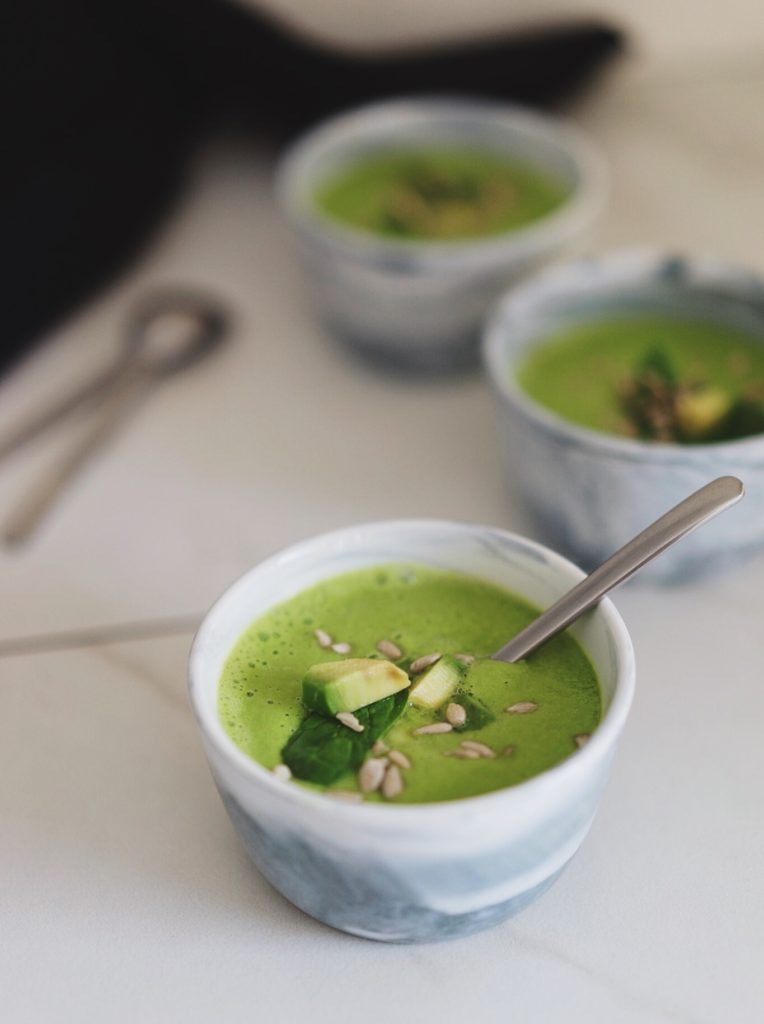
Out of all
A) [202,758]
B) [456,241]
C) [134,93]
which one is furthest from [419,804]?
[134,93]

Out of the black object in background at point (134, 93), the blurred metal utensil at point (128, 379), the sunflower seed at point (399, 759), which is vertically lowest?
the blurred metal utensil at point (128, 379)

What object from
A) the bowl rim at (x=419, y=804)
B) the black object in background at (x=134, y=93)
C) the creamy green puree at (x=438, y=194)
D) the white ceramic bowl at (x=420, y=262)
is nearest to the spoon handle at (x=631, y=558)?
the bowl rim at (x=419, y=804)

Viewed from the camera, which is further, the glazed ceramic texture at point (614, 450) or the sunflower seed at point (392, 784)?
the glazed ceramic texture at point (614, 450)

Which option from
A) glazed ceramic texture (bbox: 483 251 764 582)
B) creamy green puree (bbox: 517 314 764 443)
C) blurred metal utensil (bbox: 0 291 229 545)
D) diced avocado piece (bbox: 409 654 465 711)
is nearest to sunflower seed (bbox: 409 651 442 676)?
diced avocado piece (bbox: 409 654 465 711)

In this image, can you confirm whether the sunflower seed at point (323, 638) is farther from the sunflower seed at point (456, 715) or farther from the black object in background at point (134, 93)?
the black object in background at point (134, 93)

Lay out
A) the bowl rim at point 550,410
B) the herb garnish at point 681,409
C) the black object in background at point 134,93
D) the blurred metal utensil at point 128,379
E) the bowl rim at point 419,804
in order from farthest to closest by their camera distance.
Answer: the black object in background at point 134,93 < the blurred metal utensil at point 128,379 < the herb garnish at point 681,409 < the bowl rim at point 550,410 < the bowl rim at point 419,804

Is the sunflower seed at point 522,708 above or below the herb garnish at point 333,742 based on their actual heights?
below

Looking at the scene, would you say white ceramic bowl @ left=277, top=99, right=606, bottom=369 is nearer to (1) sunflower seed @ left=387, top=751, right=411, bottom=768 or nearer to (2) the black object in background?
(2) the black object in background

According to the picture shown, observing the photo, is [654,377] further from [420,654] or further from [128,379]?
[128,379]
